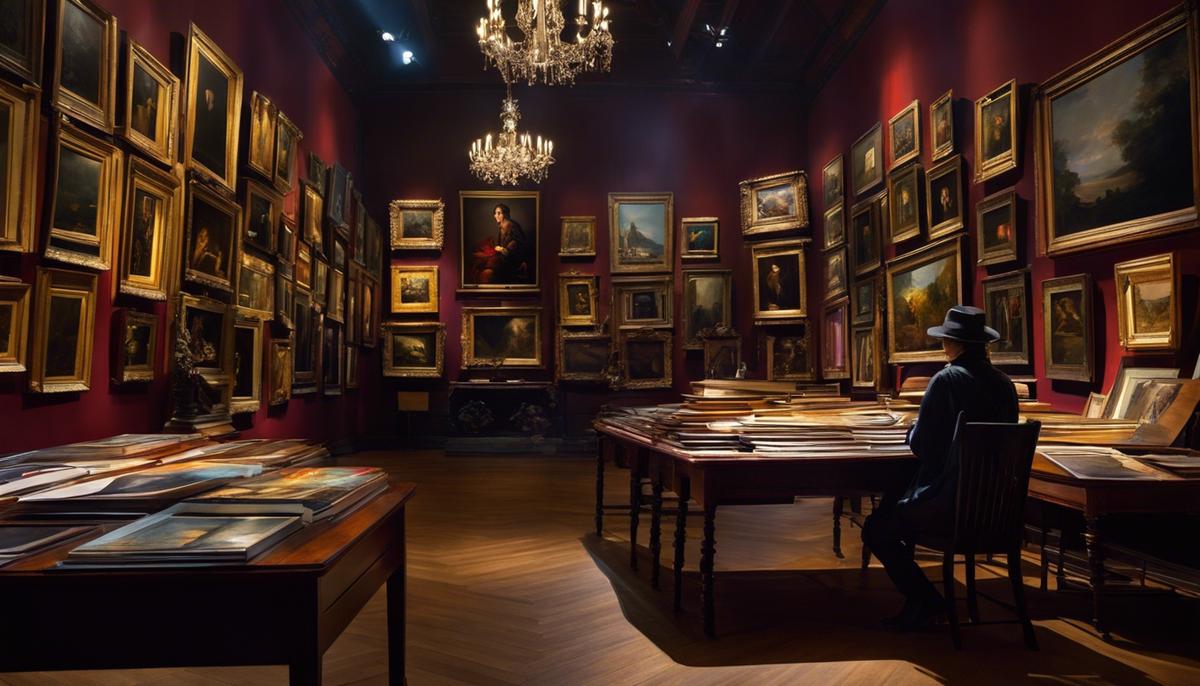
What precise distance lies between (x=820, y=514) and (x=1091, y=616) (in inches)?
123

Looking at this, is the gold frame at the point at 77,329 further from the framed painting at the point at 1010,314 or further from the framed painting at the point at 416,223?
the framed painting at the point at 416,223

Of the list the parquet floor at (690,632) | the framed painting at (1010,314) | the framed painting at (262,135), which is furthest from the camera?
the framed painting at (262,135)

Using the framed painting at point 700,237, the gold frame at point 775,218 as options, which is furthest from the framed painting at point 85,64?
the gold frame at point 775,218

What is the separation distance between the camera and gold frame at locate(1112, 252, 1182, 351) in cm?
461

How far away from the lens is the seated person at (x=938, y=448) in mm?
3615

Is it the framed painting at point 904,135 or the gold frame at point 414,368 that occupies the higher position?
the framed painting at point 904,135

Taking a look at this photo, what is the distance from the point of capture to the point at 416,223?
12.5m

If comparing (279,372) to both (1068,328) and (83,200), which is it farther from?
(1068,328)

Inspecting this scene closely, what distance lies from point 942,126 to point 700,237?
17.3ft

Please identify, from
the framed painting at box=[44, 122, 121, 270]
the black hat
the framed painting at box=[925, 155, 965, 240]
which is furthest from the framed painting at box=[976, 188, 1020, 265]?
the framed painting at box=[44, 122, 121, 270]

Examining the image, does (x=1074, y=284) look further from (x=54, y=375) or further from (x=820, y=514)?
(x=54, y=375)

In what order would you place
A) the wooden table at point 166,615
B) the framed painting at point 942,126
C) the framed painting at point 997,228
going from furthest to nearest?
1. the framed painting at point 942,126
2. the framed painting at point 997,228
3. the wooden table at point 166,615

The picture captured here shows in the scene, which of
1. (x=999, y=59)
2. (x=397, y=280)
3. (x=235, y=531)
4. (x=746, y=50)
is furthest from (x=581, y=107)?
(x=235, y=531)

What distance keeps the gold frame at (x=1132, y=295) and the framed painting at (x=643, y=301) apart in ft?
24.9
